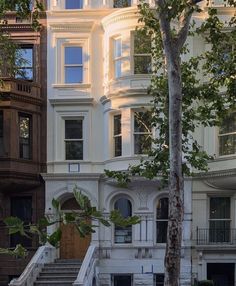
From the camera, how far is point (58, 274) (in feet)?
62.2

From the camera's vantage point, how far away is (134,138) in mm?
20922

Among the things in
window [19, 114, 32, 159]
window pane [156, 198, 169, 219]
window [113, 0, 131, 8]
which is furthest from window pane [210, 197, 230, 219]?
window [113, 0, 131, 8]

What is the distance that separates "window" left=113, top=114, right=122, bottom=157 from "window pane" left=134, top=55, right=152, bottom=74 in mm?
2033

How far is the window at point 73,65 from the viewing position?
2198 centimetres

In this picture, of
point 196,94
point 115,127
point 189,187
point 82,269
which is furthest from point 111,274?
point 196,94

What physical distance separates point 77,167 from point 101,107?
2.72 meters

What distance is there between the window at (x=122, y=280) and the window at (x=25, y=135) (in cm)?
607

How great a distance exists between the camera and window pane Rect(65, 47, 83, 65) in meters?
22.1

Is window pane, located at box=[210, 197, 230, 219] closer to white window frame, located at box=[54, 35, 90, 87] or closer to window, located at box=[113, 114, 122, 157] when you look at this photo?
window, located at box=[113, 114, 122, 157]

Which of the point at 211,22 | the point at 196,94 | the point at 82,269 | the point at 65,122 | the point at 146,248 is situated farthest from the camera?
the point at 65,122

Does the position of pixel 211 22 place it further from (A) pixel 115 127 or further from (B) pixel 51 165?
(B) pixel 51 165

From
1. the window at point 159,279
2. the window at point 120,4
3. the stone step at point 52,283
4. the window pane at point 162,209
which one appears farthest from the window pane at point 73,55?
the window at point 159,279

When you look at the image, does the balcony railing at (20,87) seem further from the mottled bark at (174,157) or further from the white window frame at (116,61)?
the mottled bark at (174,157)

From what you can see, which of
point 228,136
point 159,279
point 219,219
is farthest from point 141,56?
point 159,279
